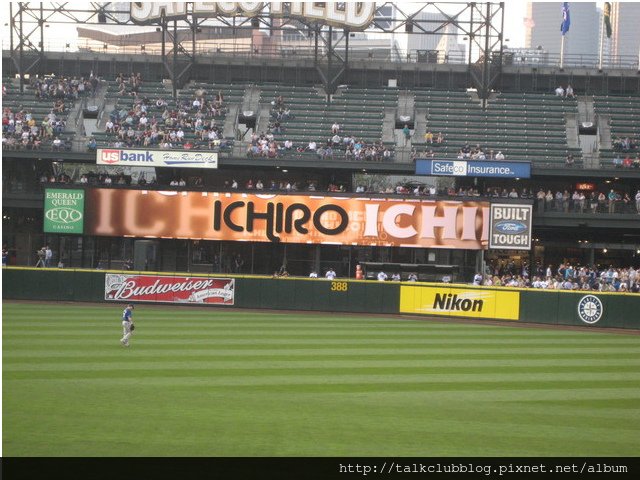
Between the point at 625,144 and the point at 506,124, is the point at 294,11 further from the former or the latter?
the point at 625,144

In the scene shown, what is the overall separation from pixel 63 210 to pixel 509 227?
75.8ft

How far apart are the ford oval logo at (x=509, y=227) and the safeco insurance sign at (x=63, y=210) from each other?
21.6 meters

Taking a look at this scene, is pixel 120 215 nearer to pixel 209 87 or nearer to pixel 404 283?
pixel 209 87

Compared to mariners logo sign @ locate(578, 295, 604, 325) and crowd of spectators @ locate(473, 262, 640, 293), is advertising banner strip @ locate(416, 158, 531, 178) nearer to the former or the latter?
crowd of spectators @ locate(473, 262, 640, 293)

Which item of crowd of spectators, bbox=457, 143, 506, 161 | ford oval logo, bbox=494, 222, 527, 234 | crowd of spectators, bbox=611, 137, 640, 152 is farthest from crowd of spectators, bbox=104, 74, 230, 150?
crowd of spectators, bbox=611, 137, 640, 152

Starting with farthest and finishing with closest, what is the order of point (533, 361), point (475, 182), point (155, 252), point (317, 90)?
1. point (317, 90)
2. point (475, 182)
3. point (155, 252)
4. point (533, 361)

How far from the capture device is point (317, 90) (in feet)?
181

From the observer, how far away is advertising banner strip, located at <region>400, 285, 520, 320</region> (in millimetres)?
35312

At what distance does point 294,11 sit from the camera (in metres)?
50.8

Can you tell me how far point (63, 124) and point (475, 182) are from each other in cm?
2383

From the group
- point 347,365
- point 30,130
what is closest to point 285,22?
point 30,130

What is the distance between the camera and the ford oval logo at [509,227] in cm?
4472

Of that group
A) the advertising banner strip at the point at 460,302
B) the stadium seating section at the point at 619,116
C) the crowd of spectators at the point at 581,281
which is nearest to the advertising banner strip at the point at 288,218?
the crowd of spectators at the point at 581,281
